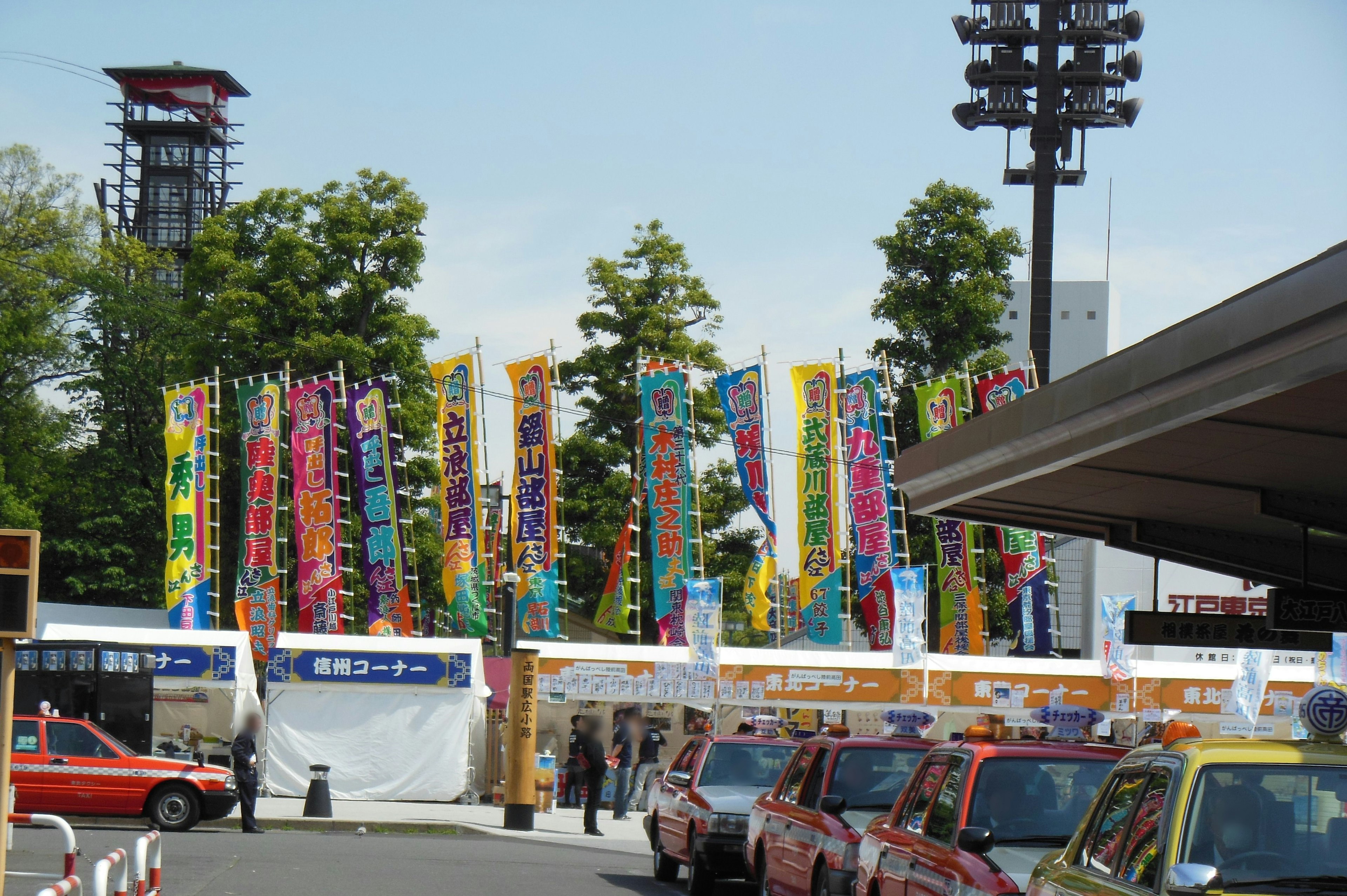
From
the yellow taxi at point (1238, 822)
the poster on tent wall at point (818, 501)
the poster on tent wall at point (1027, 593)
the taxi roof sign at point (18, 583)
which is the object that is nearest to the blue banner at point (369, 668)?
the poster on tent wall at point (818, 501)

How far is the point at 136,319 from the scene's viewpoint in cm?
5128

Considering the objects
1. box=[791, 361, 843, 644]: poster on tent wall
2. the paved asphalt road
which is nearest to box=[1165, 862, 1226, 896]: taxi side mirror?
the paved asphalt road

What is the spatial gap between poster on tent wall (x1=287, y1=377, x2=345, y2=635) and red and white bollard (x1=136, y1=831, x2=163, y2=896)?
63.1 feet

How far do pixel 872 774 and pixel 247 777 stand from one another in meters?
12.1

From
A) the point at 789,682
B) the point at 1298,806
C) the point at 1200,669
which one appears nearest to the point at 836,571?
the point at 789,682

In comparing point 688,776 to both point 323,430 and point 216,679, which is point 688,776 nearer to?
point 216,679

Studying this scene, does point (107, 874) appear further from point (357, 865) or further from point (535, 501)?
point (535, 501)

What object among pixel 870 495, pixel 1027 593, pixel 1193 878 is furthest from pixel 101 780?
pixel 1193 878

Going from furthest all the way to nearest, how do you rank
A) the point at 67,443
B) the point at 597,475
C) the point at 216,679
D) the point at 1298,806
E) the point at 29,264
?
the point at 67,443 → the point at 29,264 → the point at 597,475 → the point at 216,679 → the point at 1298,806

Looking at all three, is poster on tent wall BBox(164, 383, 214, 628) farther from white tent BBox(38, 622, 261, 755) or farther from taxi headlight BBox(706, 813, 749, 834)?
taxi headlight BBox(706, 813, 749, 834)

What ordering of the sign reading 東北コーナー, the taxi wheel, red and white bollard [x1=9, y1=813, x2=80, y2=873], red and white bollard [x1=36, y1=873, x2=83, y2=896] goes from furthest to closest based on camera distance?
the taxi wheel → the sign reading 東北コーナー → red and white bollard [x1=9, y1=813, x2=80, y2=873] → red and white bollard [x1=36, y1=873, x2=83, y2=896]

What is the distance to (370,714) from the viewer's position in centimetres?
2706

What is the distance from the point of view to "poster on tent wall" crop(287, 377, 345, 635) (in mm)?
30328

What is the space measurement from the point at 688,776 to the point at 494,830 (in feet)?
25.7
